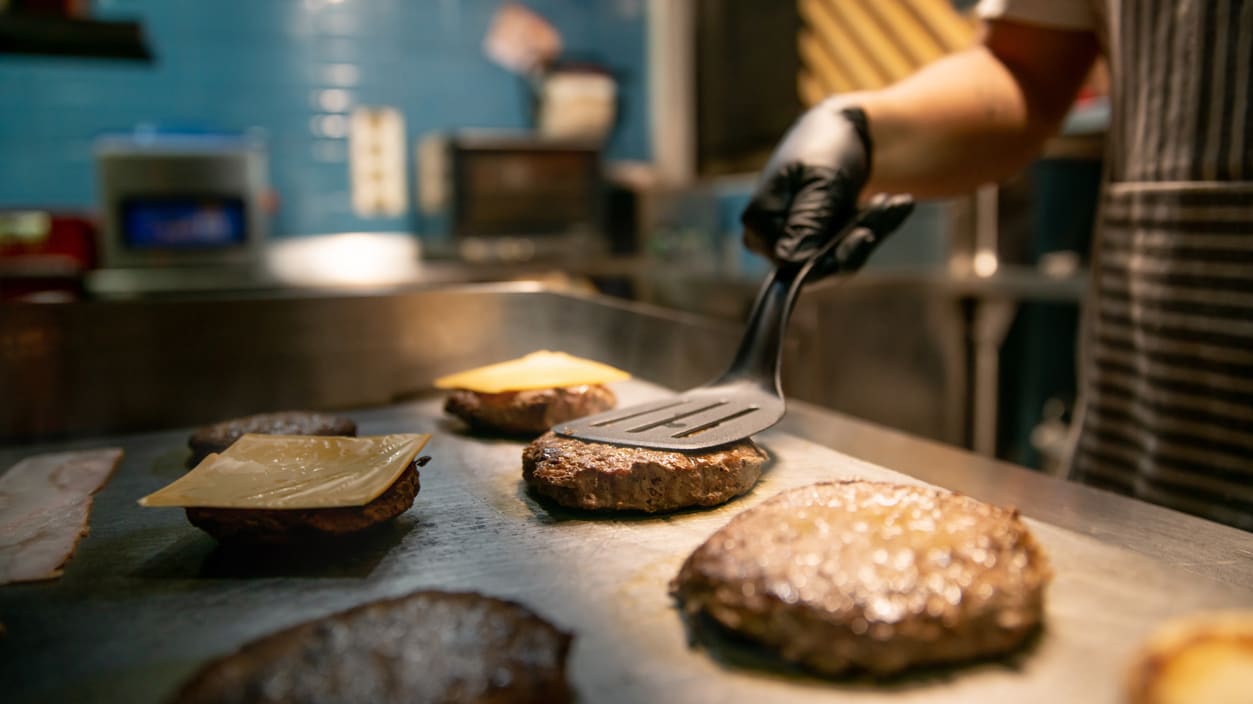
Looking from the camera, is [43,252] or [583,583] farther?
[43,252]

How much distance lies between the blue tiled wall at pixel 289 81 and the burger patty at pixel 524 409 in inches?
147

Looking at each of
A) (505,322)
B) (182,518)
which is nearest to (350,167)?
(505,322)

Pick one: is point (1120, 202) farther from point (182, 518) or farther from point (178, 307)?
Answer: point (178, 307)

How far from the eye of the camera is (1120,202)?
1.52m

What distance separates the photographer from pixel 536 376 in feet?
4.58

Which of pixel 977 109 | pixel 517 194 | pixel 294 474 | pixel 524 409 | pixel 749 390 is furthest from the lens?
pixel 517 194

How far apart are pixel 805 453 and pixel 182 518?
806 mm

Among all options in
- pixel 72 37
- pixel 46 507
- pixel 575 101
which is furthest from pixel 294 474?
pixel 575 101

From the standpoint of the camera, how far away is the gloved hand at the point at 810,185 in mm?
1356

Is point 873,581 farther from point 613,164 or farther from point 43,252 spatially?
point 613,164

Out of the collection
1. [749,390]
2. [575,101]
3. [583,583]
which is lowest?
[583,583]

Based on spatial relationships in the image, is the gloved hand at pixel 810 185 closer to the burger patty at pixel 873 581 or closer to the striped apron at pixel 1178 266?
the striped apron at pixel 1178 266

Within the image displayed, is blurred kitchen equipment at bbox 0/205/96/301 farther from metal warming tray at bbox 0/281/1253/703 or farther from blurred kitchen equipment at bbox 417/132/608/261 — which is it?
metal warming tray at bbox 0/281/1253/703

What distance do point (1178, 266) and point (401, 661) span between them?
1362 mm
